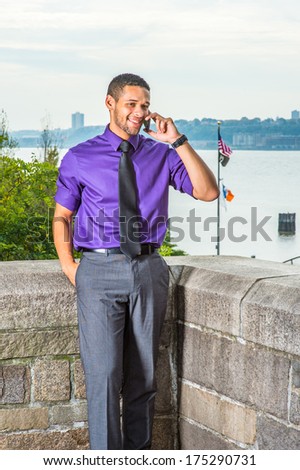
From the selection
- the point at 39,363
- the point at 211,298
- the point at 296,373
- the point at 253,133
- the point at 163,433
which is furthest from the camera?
the point at 253,133

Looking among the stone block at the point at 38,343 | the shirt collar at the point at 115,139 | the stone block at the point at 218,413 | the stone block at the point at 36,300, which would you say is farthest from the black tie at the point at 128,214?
the stone block at the point at 218,413

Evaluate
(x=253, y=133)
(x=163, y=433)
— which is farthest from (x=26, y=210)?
(x=253, y=133)

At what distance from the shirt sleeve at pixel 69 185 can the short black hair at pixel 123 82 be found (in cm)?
28

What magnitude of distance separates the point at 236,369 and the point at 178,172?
806 millimetres

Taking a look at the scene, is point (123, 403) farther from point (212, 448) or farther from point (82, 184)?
point (82, 184)

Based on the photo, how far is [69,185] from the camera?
11.1 ft

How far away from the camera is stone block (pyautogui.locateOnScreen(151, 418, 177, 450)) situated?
3.87m

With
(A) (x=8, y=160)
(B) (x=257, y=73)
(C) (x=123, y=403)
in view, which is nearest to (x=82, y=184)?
(C) (x=123, y=403)

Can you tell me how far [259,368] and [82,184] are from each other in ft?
3.21

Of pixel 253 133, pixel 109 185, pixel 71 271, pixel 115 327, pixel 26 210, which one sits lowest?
pixel 115 327

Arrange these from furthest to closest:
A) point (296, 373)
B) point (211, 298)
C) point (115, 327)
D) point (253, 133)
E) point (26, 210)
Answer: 1. point (253, 133)
2. point (26, 210)
3. point (211, 298)
4. point (115, 327)
5. point (296, 373)

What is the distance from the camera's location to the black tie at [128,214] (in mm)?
3266

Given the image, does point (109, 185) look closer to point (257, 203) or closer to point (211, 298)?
point (211, 298)

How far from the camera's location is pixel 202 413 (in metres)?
3.68
